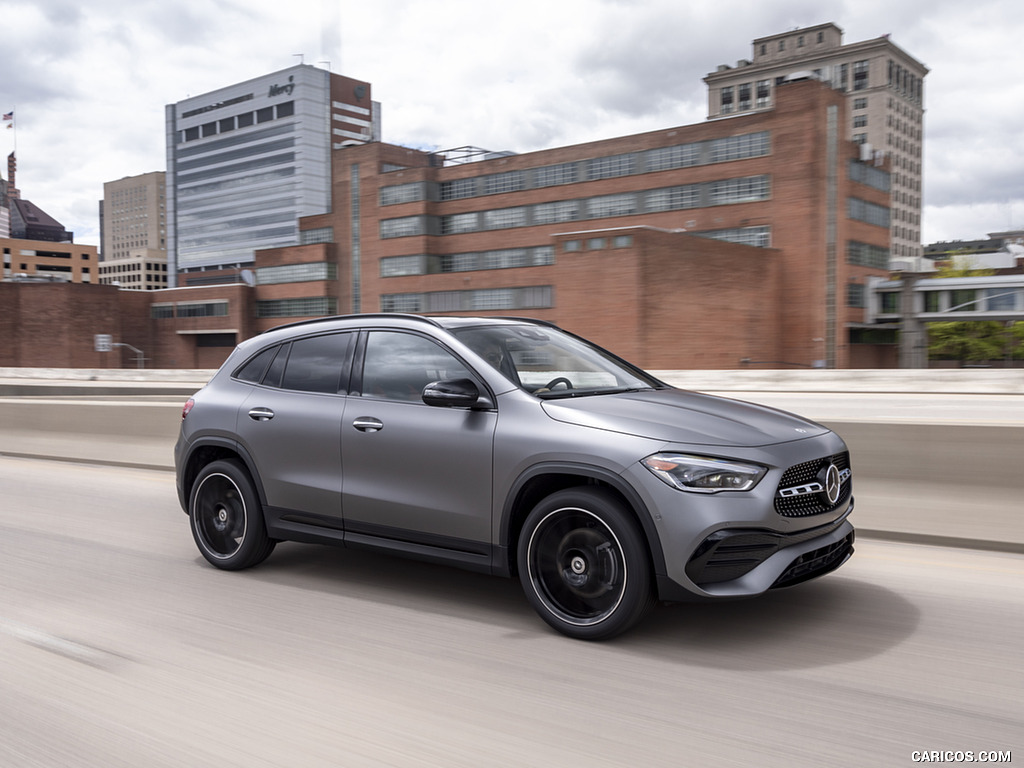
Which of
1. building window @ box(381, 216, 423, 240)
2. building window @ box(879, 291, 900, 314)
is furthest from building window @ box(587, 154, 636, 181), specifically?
building window @ box(879, 291, 900, 314)

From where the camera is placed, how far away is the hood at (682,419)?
4379 mm

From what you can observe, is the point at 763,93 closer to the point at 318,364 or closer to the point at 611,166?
the point at 611,166

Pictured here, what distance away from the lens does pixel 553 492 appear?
477cm

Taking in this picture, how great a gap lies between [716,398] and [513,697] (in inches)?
84.7

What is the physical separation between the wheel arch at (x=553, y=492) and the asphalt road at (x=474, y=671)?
472 millimetres

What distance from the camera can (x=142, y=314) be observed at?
97250 mm

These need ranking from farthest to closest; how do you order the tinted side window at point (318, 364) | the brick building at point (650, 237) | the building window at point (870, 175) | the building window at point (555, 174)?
the building window at point (555, 174) < the building window at point (870, 175) < the brick building at point (650, 237) < the tinted side window at point (318, 364)

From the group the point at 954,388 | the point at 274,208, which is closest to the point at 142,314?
the point at 274,208

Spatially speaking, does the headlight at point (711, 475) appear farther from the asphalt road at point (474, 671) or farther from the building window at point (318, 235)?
the building window at point (318, 235)

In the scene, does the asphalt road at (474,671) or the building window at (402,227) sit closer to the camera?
the asphalt road at (474,671)

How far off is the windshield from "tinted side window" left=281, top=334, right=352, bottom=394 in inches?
36.2

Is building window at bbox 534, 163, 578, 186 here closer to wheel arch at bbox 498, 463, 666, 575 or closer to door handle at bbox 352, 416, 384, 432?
door handle at bbox 352, 416, 384, 432

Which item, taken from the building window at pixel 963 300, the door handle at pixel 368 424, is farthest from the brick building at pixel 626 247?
the door handle at pixel 368 424

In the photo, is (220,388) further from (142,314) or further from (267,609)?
→ (142,314)
